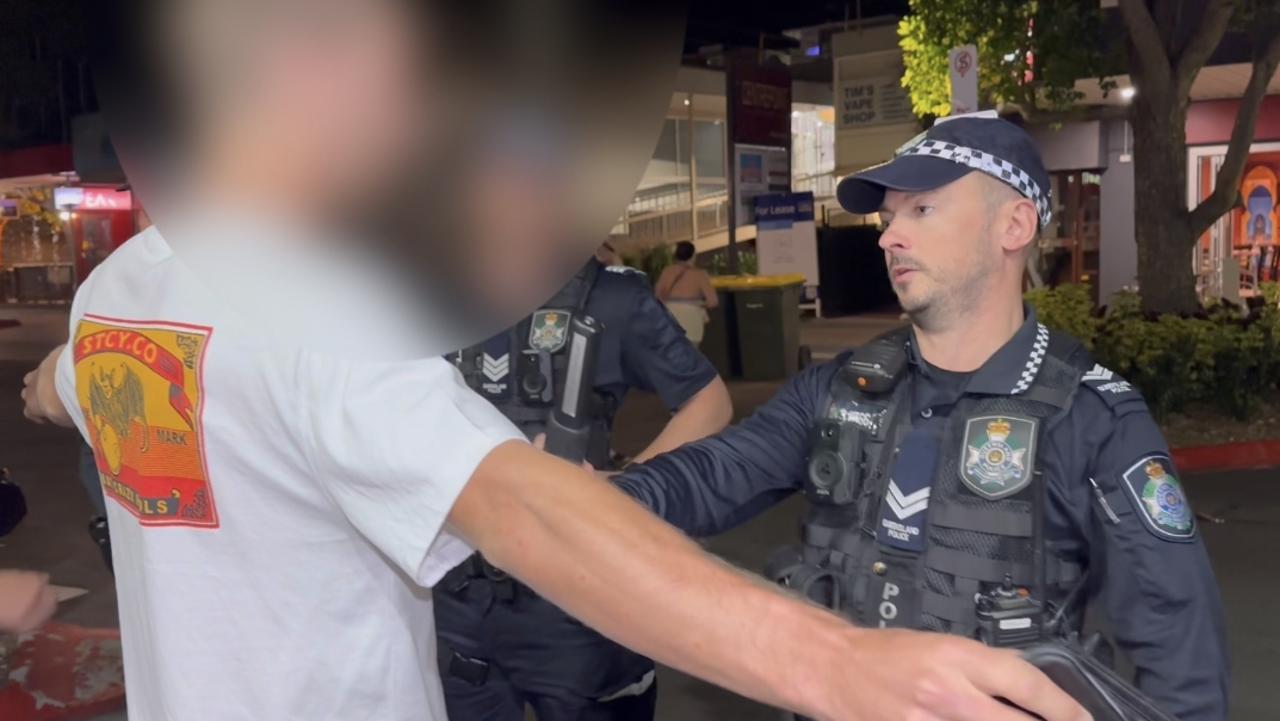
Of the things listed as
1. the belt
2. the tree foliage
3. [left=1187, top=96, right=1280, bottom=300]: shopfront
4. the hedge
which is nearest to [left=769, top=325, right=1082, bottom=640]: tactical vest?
the belt

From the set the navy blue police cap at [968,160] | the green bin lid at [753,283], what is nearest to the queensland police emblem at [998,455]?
the navy blue police cap at [968,160]

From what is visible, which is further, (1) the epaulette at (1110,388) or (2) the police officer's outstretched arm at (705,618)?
(1) the epaulette at (1110,388)

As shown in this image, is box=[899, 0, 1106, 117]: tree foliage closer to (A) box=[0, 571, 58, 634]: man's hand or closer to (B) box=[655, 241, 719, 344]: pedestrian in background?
(B) box=[655, 241, 719, 344]: pedestrian in background

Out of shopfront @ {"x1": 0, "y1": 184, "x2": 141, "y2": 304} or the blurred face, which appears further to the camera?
shopfront @ {"x1": 0, "y1": 184, "x2": 141, "y2": 304}

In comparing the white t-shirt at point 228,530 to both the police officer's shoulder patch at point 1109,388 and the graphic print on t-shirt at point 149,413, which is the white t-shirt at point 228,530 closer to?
the graphic print on t-shirt at point 149,413

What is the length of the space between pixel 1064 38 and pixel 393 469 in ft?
36.2

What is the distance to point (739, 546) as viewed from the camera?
714 cm

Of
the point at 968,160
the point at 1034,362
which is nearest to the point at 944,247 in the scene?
the point at 968,160

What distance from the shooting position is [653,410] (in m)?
12.5

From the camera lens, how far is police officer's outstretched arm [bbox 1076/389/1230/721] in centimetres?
205

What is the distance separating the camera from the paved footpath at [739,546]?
15.8ft

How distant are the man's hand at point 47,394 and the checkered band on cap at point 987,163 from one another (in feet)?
5.43

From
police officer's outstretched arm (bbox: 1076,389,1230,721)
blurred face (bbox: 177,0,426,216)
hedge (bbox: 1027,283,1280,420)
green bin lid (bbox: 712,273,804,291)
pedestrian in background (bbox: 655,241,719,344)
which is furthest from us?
green bin lid (bbox: 712,273,804,291)

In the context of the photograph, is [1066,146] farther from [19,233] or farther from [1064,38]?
[19,233]
